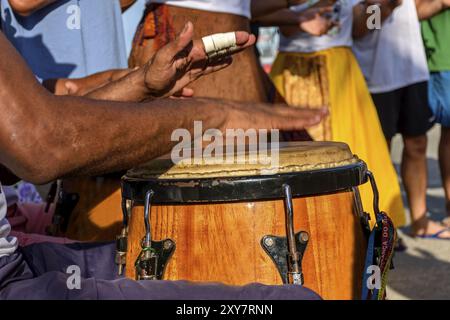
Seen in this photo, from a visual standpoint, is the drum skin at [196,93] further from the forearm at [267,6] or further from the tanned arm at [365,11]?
the tanned arm at [365,11]

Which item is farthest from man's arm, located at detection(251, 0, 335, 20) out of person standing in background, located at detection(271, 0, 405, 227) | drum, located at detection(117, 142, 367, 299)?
Answer: drum, located at detection(117, 142, 367, 299)

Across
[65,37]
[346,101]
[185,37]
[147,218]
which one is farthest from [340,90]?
[147,218]

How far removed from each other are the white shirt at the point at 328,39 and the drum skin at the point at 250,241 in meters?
2.27

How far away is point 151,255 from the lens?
181 cm

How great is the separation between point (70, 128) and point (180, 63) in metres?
0.65

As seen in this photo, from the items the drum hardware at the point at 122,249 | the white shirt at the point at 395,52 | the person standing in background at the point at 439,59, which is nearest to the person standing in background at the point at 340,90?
the white shirt at the point at 395,52

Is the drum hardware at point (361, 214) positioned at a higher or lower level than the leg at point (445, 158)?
higher

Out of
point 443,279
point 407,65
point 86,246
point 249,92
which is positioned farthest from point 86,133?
point 407,65

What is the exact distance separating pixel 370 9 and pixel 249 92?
1478 millimetres

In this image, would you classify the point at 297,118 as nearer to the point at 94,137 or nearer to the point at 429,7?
the point at 94,137

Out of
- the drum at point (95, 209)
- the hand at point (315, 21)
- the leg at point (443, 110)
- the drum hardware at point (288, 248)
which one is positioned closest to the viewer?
the drum hardware at point (288, 248)

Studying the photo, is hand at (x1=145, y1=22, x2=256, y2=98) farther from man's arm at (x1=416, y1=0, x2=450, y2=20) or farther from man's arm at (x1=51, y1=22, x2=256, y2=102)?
man's arm at (x1=416, y1=0, x2=450, y2=20)

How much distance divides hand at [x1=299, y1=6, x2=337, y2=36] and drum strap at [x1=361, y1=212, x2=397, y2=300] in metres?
2.19

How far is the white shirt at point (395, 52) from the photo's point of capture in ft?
14.4
